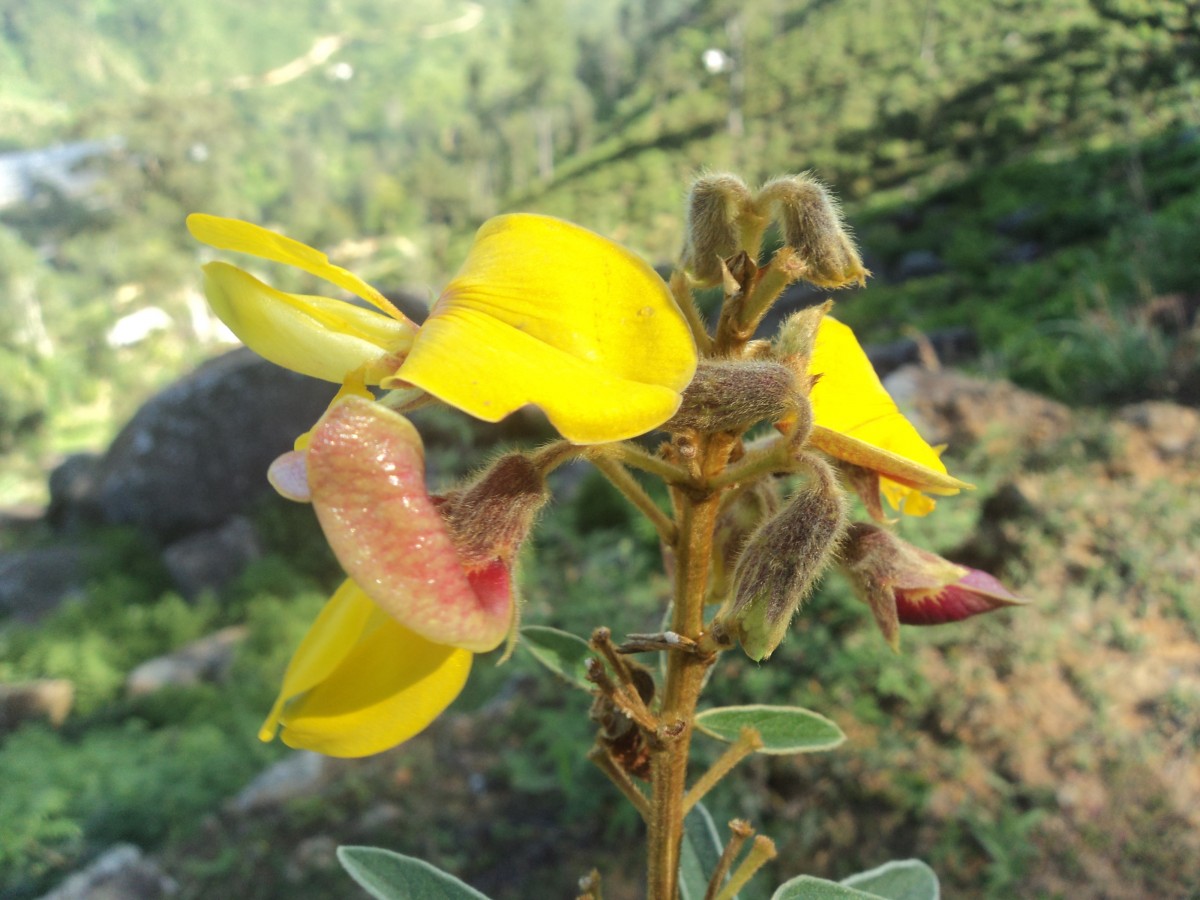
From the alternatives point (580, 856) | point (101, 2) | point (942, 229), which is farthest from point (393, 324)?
point (101, 2)

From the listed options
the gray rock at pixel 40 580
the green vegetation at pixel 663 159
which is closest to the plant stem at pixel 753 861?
the green vegetation at pixel 663 159

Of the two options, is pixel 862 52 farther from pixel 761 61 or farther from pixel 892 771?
pixel 892 771

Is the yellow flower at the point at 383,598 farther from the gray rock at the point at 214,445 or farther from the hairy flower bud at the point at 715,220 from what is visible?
the gray rock at the point at 214,445

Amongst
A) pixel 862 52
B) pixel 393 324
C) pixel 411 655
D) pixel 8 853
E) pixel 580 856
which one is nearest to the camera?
pixel 411 655

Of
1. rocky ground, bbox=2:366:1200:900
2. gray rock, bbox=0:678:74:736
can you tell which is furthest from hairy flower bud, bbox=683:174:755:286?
gray rock, bbox=0:678:74:736

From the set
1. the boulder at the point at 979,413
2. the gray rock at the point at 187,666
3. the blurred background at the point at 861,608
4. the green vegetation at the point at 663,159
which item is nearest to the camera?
the blurred background at the point at 861,608

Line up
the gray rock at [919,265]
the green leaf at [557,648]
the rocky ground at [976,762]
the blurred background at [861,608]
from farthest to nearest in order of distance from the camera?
the gray rock at [919,265]
the blurred background at [861,608]
the rocky ground at [976,762]
the green leaf at [557,648]

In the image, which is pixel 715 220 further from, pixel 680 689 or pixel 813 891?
pixel 813 891

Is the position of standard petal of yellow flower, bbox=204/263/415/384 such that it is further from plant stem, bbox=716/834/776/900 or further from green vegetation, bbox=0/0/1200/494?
plant stem, bbox=716/834/776/900
